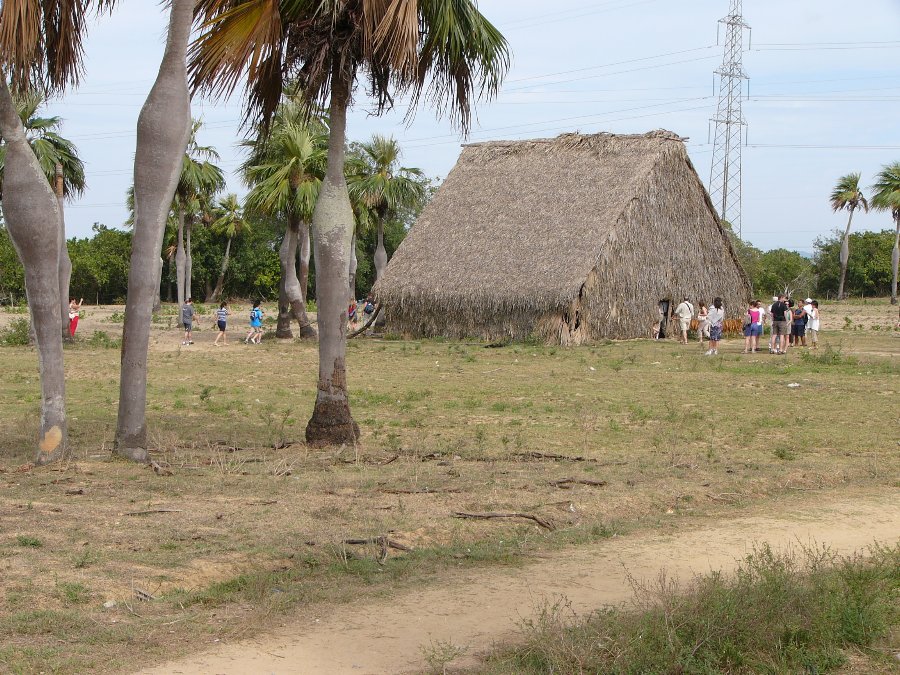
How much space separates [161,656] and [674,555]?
3.61 metres

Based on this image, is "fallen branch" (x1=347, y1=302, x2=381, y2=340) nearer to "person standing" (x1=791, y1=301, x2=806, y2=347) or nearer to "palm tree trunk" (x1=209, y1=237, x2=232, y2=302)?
"person standing" (x1=791, y1=301, x2=806, y2=347)

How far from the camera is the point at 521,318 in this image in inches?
1139

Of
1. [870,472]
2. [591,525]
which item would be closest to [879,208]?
[870,472]

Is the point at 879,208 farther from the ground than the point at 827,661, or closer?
farther from the ground

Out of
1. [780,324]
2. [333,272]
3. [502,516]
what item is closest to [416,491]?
[502,516]

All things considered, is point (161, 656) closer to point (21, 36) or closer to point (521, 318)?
point (21, 36)

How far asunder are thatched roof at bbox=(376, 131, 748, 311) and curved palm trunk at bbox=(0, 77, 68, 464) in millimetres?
19720

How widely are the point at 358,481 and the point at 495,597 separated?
10.6 feet

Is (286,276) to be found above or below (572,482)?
above

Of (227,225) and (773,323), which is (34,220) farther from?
(227,225)

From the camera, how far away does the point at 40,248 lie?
367 inches

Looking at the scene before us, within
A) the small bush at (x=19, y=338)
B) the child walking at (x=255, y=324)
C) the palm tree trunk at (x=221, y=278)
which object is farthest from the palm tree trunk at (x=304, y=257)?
the palm tree trunk at (x=221, y=278)

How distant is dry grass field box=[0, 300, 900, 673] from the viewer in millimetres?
5926

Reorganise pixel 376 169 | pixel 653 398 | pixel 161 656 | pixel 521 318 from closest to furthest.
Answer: pixel 161 656 < pixel 653 398 < pixel 521 318 < pixel 376 169
